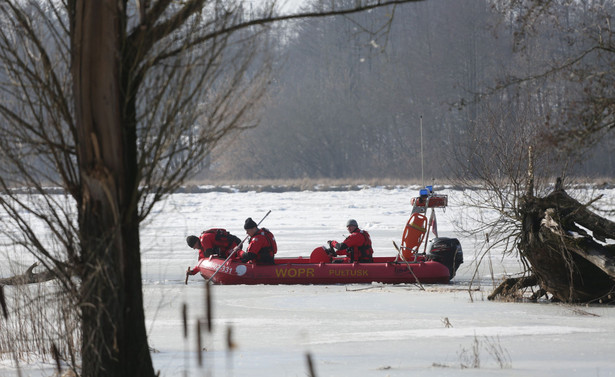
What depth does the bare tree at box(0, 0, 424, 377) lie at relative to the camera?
4785mm

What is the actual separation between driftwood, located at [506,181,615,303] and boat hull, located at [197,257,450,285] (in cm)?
284

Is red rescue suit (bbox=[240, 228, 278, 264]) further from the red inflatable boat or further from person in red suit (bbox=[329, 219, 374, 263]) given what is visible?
person in red suit (bbox=[329, 219, 374, 263])

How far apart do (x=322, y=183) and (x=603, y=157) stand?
14488 mm

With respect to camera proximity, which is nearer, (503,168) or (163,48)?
(163,48)

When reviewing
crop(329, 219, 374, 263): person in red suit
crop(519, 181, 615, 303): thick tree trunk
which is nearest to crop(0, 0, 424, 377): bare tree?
crop(519, 181, 615, 303): thick tree trunk

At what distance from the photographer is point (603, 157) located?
43.1m

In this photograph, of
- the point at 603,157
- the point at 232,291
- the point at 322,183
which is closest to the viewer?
the point at 232,291

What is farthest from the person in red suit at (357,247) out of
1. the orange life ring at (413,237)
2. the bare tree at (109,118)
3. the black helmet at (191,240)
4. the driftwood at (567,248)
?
the bare tree at (109,118)

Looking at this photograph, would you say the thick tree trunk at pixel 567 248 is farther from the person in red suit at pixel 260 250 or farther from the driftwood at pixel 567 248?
the person in red suit at pixel 260 250

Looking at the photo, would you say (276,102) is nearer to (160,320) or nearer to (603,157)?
(603,157)

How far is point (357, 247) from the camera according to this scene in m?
14.1

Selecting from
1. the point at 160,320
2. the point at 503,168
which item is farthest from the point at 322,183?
the point at 160,320

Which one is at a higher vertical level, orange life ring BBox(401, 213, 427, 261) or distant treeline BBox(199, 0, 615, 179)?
distant treeline BBox(199, 0, 615, 179)

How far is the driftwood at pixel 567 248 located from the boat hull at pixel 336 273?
9.31 feet
